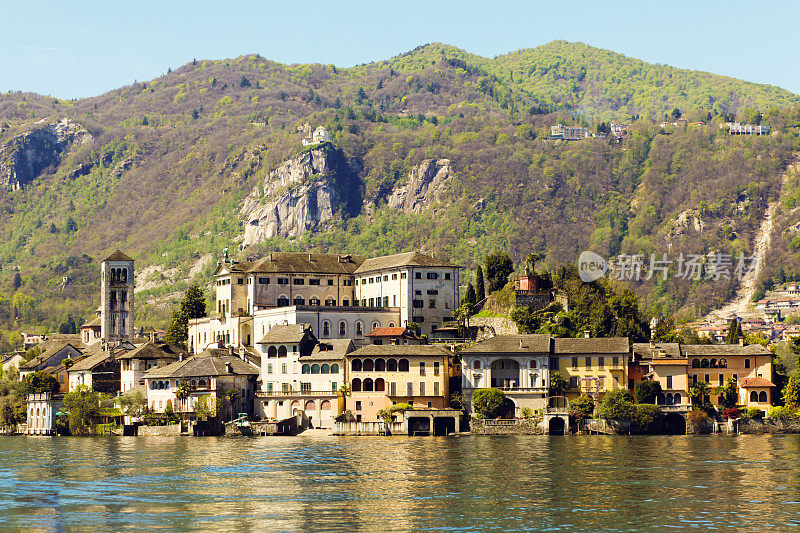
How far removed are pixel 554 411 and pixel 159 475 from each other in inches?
1855

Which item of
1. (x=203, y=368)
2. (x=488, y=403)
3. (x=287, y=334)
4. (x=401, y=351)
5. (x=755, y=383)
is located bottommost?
(x=488, y=403)

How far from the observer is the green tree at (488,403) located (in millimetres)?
123000

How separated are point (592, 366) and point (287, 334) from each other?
103 feet

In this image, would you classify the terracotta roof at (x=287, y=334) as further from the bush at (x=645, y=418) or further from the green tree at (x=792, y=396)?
the green tree at (x=792, y=396)

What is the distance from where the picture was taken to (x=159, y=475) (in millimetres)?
84938

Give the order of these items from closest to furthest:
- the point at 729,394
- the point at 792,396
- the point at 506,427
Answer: the point at 506,427 < the point at 792,396 < the point at 729,394

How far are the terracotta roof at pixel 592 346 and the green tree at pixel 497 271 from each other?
2435 cm

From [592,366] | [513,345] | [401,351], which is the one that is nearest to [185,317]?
[401,351]

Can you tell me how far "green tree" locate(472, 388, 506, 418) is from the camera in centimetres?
12300

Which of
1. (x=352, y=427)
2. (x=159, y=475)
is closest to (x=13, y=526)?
(x=159, y=475)

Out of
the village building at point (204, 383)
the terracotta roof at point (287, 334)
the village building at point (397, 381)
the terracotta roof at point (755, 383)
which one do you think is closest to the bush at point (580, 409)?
the village building at point (397, 381)

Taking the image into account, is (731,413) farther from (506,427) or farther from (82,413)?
(82,413)

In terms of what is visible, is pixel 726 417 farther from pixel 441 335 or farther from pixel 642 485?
pixel 642 485

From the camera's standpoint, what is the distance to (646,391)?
409 feet
